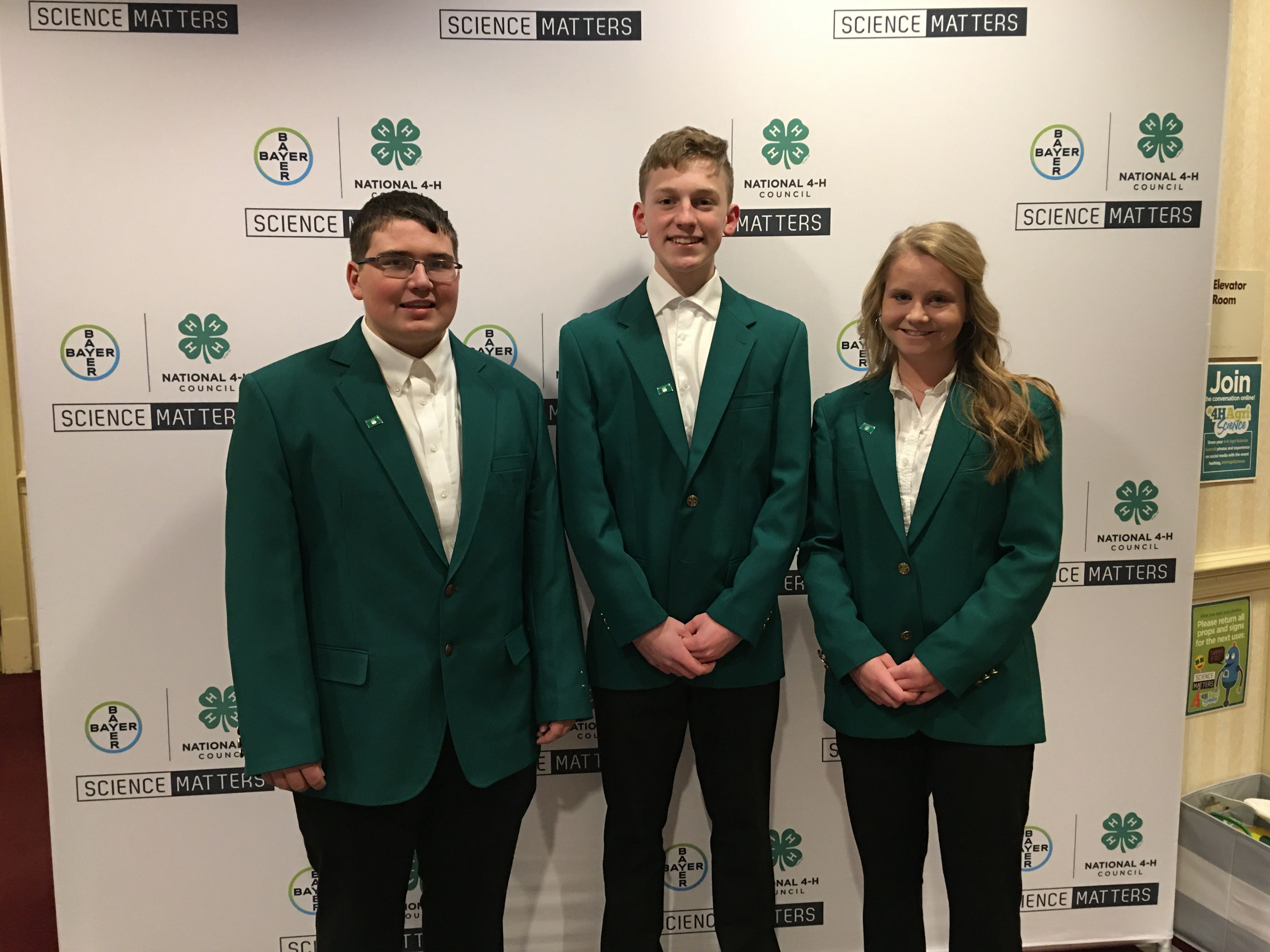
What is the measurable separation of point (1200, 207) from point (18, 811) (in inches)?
185

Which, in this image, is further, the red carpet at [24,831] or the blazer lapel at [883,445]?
the red carpet at [24,831]

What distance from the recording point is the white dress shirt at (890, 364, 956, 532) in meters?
1.84

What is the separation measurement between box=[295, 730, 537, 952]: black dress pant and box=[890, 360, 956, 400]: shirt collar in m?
1.16

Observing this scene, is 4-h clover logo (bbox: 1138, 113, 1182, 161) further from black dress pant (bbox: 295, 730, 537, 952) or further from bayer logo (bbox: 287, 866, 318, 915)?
bayer logo (bbox: 287, 866, 318, 915)

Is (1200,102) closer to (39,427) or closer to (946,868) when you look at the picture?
(946,868)

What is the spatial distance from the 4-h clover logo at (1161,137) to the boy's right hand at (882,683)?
1736 mm

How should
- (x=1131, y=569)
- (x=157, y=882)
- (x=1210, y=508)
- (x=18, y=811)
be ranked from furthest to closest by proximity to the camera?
1. (x=18, y=811)
2. (x=1210, y=508)
3. (x=1131, y=569)
4. (x=157, y=882)

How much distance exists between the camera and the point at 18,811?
3.34 m

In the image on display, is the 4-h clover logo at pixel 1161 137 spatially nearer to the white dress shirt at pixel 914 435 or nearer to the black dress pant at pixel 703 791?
the white dress shirt at pixel 914 435

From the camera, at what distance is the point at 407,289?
5.42ft

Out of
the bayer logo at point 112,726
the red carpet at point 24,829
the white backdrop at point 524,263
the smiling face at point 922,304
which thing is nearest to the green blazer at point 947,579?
the smiling face at point 922,304

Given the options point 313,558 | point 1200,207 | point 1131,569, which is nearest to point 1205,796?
point 1131,569

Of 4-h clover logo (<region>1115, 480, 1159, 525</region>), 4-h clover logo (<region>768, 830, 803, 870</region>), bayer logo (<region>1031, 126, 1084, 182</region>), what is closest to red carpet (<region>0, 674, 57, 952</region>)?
4-h clover logo (<region>768, 830, 803, 870</region>)

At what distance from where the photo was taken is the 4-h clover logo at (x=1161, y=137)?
7.97 ft
